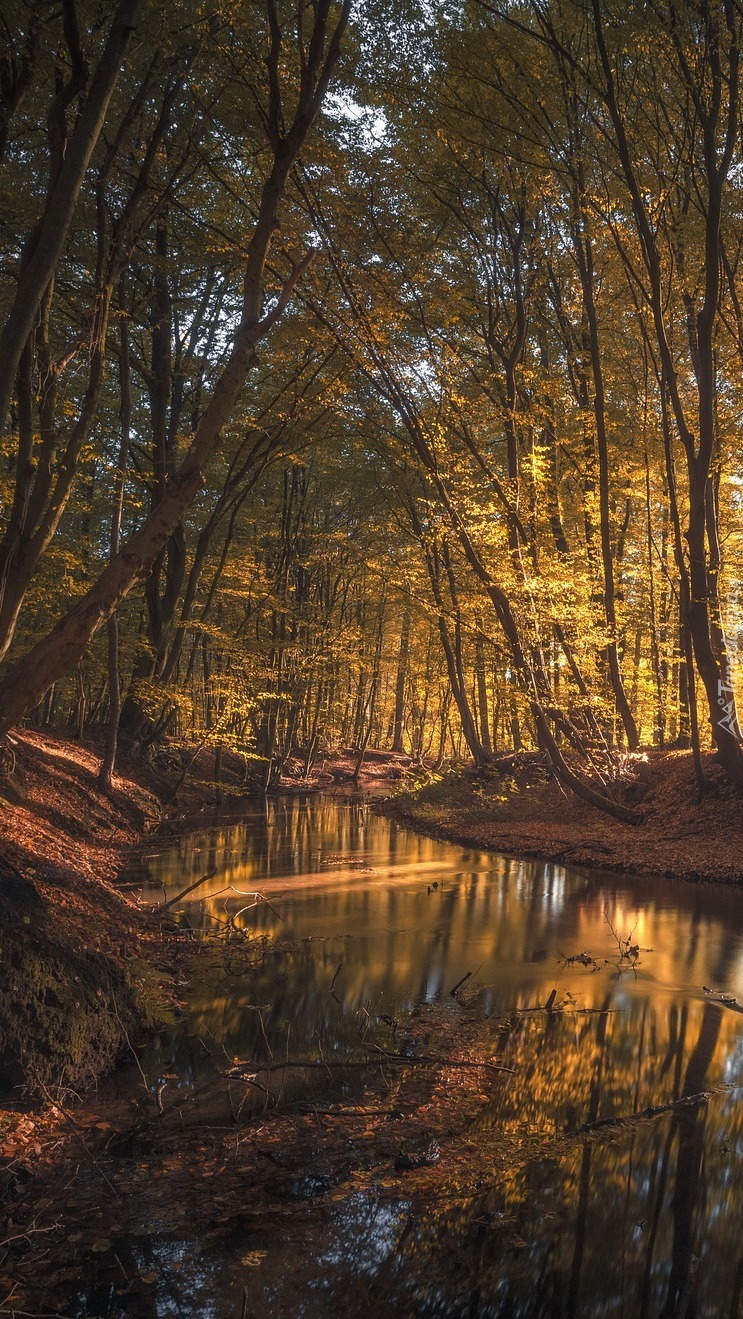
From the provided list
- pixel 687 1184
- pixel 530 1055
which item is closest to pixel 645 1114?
pixel 687 1184

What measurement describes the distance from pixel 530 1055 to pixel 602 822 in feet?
41.8

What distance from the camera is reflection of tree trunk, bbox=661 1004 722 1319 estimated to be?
3568 millimetres

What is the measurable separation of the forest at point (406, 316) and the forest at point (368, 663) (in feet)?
0.36

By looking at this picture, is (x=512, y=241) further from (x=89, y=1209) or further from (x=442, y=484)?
(x=89, y=1209)

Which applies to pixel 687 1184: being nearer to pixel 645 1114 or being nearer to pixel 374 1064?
pixel 645 1114

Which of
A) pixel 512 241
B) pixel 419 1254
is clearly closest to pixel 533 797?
pixel 512 241

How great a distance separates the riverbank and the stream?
1.67 meters

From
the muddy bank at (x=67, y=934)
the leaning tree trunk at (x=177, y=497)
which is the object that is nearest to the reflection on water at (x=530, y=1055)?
the muddy bank at (x=67, y=934)

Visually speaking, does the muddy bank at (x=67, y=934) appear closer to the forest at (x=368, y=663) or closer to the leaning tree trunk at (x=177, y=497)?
the forest at (x=368, y=663)

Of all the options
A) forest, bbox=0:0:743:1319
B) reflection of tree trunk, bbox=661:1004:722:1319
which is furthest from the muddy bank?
reflection of tree trunk, bbox=661:1004:722:1319

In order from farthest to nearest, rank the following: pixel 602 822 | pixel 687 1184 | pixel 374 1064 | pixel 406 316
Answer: pixel 602 822 → pixel 406 316 → pixel 374 1064 → pixel 687 1184

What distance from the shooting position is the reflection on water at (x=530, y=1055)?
3590mm

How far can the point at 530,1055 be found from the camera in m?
6.21

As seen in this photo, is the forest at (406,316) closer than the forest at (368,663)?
No
